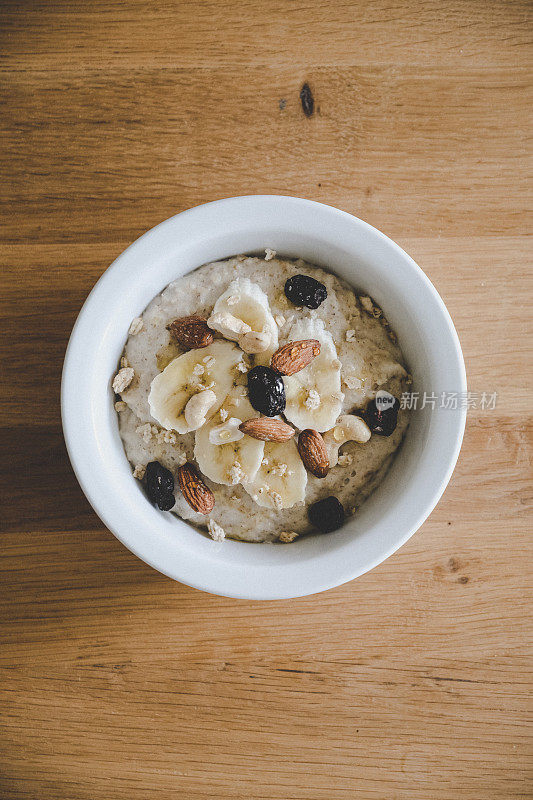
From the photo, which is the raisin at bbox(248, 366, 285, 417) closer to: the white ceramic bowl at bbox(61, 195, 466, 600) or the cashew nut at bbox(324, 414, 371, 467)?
the cashew nut at bbox(324, 414, 371, 467)

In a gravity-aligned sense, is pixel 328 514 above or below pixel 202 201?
below

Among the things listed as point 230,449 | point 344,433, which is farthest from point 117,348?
point 344,433

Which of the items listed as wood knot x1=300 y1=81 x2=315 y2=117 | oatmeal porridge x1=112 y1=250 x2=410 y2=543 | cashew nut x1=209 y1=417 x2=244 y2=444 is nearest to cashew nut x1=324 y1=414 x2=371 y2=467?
oatmeal porridge x1=112 y1=250 x2=410 y2=543

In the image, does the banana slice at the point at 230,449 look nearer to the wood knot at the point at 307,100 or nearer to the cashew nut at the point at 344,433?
the cashew nut at the point at 344,433

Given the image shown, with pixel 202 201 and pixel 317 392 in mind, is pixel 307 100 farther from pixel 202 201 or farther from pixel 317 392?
pixel 317 392

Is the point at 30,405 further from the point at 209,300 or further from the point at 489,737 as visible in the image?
the point at 489,737

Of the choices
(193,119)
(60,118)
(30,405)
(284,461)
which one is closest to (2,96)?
(60,118)

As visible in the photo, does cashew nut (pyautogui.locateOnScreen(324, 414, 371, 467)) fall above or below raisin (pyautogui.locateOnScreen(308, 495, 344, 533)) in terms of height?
above
